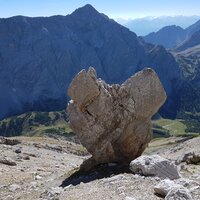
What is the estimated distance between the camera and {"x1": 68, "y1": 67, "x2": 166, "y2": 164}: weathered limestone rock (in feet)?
124

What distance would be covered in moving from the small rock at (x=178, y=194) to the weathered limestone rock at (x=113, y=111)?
15.6 m

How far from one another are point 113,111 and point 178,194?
17.4 meters

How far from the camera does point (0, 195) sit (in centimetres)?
3284

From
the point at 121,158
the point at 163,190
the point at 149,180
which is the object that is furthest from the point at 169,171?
the point at 121,158

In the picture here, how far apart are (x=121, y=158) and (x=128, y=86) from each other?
599cm

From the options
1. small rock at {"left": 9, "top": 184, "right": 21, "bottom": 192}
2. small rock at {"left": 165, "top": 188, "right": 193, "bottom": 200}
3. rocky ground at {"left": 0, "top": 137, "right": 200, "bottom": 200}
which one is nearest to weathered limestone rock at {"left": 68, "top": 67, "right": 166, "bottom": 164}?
rocky ground at {"left": 0, "top": 137, "right": 200, "bottom": 200}

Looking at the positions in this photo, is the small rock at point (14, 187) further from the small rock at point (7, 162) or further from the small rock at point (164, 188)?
the small rock at point (164, 188)

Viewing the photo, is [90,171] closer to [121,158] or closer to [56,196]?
[121,158]

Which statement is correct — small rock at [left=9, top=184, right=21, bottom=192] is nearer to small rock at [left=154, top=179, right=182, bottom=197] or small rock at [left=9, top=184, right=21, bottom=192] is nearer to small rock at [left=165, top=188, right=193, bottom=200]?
small rock at [left=154, top=179, right=182, bottom=197]

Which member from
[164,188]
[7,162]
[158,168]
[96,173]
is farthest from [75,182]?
[7,162]

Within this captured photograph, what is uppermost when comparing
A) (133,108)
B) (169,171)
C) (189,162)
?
(133,108)

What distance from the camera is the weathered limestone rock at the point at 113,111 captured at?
37750 mm

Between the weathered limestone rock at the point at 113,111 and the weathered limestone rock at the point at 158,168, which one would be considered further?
the weathered limestone rock at the point at 113,111

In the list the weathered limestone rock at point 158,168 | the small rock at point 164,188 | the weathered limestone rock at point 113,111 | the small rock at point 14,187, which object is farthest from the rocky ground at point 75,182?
the weathered limestone rock at point 113,111
